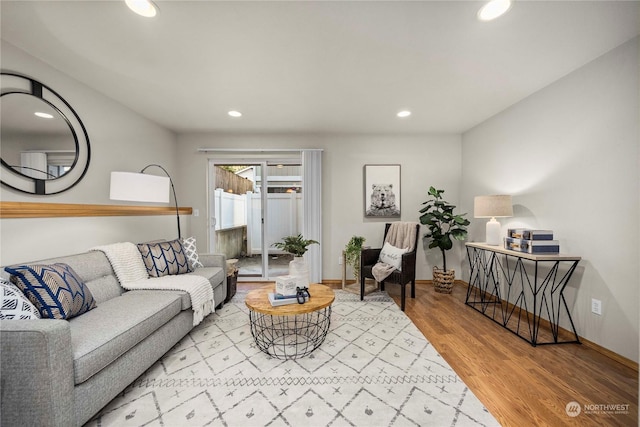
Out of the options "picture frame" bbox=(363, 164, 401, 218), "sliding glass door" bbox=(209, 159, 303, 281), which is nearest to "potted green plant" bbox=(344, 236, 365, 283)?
"picture frame" bbox=(363, 164, 401, 218)

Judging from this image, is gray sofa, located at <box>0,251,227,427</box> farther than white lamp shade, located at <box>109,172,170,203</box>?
No

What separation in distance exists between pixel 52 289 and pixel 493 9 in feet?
10.6

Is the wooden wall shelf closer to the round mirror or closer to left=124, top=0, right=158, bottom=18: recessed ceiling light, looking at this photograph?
the round mirror

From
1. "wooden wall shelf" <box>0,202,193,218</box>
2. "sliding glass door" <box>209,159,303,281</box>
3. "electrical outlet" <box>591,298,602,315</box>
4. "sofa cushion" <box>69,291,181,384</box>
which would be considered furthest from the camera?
"sliding glass door" <box>209,159,303,281</box>

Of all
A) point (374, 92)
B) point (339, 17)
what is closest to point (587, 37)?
point (374, 92)

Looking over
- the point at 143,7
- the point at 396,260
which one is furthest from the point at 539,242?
the point at 143,7

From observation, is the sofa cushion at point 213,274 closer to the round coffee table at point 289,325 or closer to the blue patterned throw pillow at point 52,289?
the round coffee table at point 289,325

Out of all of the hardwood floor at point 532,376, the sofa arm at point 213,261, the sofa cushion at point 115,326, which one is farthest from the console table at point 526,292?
the sofa arm at point 213,261

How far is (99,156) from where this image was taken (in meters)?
2.56

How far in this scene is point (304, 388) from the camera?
163 centimetres

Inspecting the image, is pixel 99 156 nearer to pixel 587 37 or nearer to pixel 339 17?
pixel 339 17

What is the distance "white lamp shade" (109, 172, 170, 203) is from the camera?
2.31 m

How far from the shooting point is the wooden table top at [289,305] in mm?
1869

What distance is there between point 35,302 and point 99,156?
1633 millimetres
